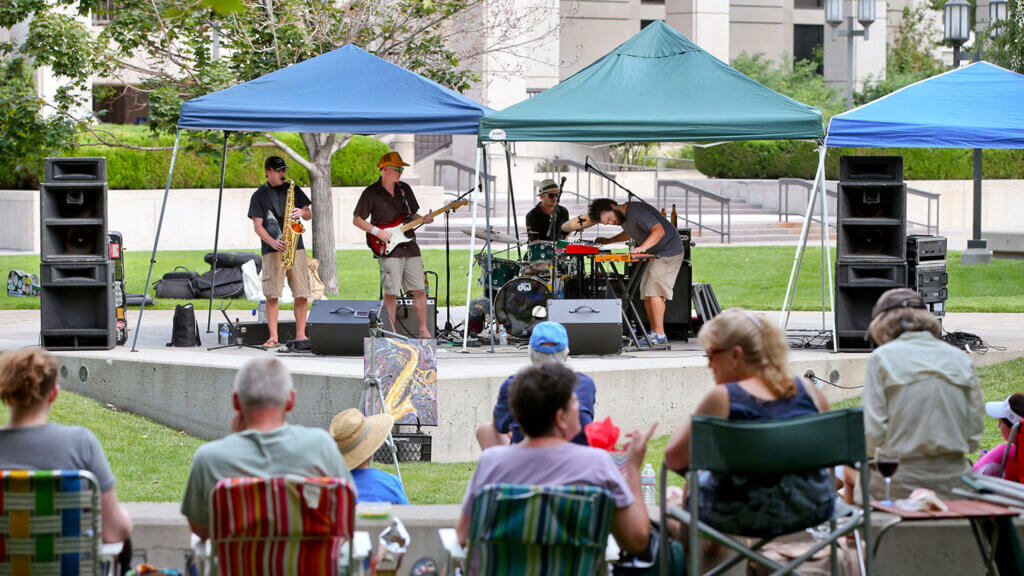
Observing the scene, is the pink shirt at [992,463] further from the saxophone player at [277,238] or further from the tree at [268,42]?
the tree at [268,42]

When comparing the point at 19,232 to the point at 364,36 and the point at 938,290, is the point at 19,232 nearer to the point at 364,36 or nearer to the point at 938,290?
the point at 364,36

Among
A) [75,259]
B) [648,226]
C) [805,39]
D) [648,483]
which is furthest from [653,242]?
[805,39]

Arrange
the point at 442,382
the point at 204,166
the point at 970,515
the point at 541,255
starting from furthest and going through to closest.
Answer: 1. the point at 204,166
2. the point at 541,255
3. the point at 442,382
4. the point at 970,515

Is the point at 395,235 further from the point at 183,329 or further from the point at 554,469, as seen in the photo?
the point at 554,469

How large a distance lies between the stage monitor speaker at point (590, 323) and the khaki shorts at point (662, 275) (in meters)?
0.80

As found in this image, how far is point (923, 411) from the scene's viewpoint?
16.4 ft

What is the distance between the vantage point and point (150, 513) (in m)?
4.79

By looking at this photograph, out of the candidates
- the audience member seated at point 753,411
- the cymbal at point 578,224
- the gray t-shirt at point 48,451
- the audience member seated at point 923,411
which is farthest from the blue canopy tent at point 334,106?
the audience member seated at point 753,411

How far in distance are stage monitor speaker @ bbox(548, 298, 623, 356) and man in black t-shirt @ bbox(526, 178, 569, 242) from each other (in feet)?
5.27

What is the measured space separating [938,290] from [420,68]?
741 centimetres

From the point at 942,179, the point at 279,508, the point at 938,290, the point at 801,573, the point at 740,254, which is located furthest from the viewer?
the point at 942,179

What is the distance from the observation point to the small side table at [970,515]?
4375 mm

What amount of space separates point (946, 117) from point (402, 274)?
4.91 metres

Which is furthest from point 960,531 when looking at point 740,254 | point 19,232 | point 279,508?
point 19,232
